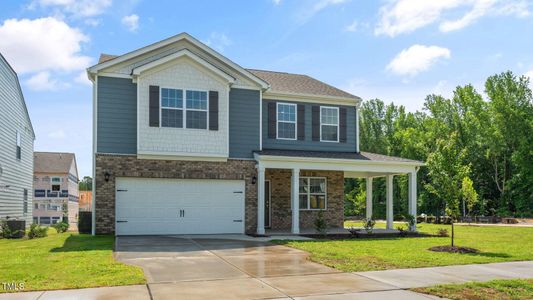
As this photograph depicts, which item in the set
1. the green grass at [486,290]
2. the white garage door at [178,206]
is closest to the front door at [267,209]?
the white garage door at [178,206]

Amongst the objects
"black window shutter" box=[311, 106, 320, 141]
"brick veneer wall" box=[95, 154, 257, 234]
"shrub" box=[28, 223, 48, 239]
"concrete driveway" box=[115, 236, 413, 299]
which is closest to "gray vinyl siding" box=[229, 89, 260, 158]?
"brick veneer wall" box=[95, 154, 257, 234]

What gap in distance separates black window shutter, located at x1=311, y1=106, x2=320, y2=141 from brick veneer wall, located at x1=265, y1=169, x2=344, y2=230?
169 cm

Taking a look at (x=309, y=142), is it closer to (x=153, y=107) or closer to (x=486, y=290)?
(x=153, y=107)

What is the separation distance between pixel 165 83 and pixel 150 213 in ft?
15.3

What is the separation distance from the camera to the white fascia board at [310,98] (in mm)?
19812

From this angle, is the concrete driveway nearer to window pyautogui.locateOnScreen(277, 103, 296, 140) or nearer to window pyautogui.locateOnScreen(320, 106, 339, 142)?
window pyautogui.locateOnScreen(277, 103, 296, 140)

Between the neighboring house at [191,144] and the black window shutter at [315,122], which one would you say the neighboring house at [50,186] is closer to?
the neighboring house at [191,144]

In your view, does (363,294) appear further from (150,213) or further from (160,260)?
(150,213)

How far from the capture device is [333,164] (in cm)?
1880

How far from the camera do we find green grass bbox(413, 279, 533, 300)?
7623 millimetres

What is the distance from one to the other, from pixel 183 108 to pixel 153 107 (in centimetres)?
107

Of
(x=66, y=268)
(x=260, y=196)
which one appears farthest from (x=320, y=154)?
(x=66, y=268)

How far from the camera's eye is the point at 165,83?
677 inches

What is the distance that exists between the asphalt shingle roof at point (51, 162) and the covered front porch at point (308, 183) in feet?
139
